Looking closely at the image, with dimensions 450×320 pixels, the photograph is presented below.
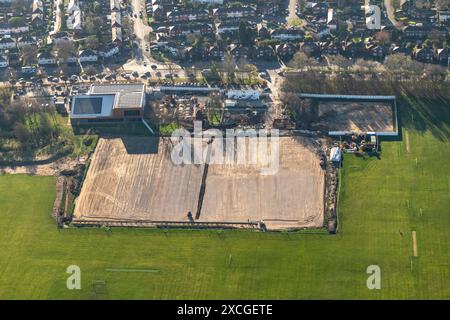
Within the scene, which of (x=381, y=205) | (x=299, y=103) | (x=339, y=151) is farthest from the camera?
(x=299, y=103)

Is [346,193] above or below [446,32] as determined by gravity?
below

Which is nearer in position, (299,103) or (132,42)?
(299,103)

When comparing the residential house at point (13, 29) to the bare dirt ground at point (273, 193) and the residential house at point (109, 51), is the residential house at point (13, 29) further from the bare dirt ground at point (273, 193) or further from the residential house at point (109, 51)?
the bare dirt ground at point (273, 193)

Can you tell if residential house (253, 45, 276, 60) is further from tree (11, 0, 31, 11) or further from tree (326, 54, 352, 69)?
tree (11, 0, 31, 11)

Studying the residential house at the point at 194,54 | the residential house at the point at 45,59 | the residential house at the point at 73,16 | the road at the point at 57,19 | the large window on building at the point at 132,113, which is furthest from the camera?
the residential house at the point at 73,16

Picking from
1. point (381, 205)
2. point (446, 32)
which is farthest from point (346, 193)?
point (446, 32)

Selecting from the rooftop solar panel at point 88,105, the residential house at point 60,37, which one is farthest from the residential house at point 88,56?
the rooftop solar panel at point 88,105

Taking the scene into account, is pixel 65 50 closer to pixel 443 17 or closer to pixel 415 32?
pixel 415 32
